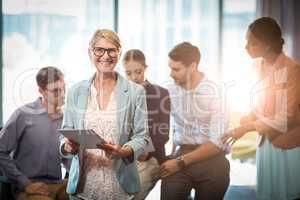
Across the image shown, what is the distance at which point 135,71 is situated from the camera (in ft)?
8.10

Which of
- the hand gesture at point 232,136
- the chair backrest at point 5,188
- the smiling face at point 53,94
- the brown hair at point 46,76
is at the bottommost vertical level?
the chair backrest at point 5,188

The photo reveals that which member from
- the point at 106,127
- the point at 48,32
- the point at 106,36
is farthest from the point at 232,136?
the point at 48,32

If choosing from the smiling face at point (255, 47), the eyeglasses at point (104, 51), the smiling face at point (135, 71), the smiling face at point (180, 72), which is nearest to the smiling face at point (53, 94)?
the smiling face at point (135, 71)

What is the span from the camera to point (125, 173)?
5.40ft

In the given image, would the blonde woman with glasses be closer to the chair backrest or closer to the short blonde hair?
the short blonde hair

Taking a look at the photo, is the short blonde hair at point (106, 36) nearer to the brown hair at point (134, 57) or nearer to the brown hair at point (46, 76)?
the brown hair at point (46, 76)

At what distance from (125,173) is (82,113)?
29 cm

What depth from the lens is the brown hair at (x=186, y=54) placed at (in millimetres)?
2154

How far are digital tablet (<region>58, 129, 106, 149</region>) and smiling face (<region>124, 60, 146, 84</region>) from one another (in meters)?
0.94

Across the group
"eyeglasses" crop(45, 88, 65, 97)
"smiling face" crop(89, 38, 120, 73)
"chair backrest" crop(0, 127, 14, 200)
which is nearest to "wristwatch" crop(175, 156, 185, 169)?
"smiling face" crop(89, 38, 120, 73)

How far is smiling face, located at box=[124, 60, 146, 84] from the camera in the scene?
2.45 meters

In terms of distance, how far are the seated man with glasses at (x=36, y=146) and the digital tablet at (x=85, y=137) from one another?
0.77 m

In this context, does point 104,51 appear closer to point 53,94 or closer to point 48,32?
point 53,94

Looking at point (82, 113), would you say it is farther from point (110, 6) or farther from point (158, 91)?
point (110, 6)
